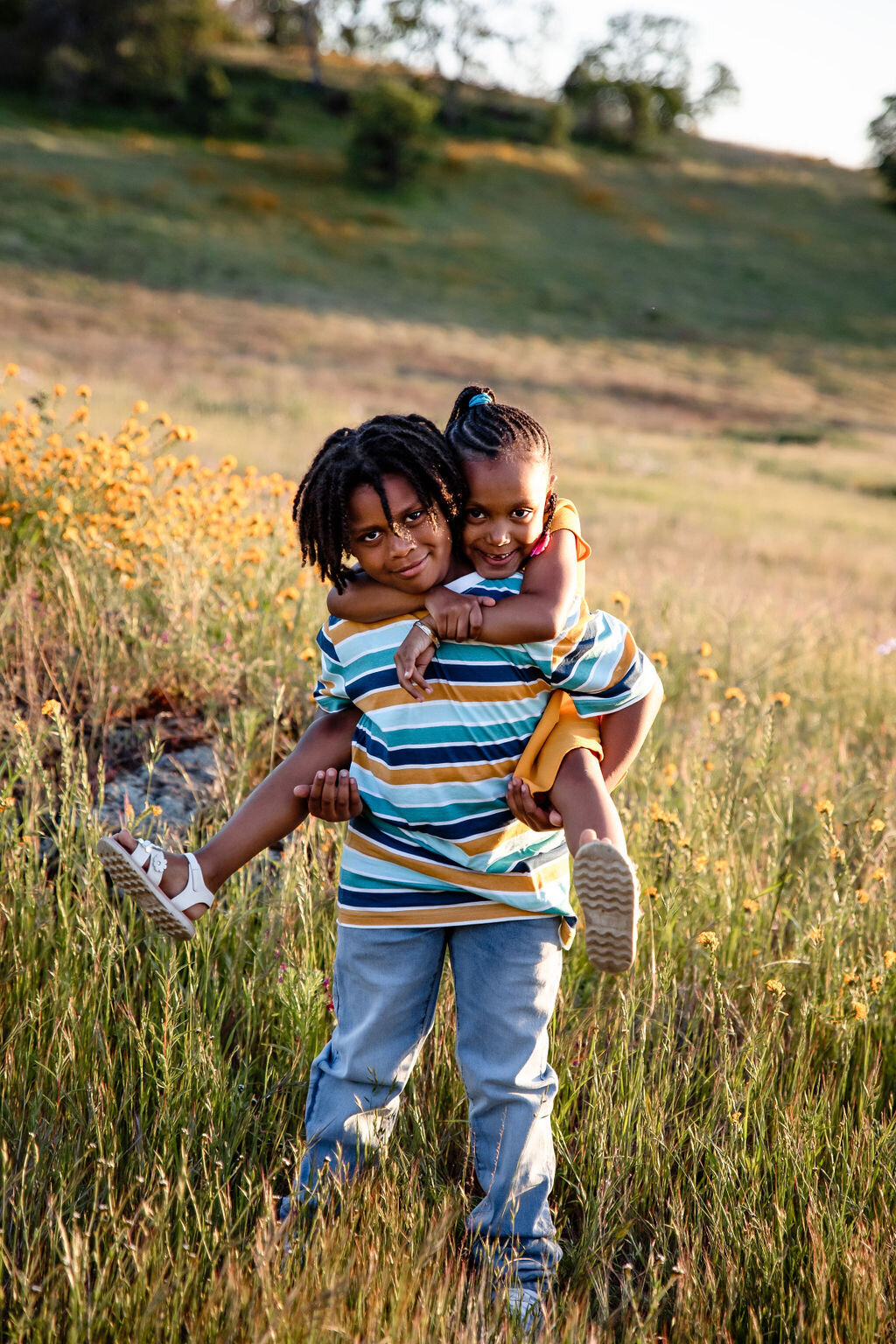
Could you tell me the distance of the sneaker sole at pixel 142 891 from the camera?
1.80 metres

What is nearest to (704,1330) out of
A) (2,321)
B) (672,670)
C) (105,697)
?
(105,697)

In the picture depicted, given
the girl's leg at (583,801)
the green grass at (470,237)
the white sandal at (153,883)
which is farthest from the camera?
the green grass at (470,237)

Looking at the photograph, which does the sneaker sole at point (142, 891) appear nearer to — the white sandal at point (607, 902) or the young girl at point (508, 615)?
the young girl at point (508, 615)

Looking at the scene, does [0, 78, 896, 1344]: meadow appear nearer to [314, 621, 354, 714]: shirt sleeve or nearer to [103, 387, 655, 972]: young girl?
[103, 387, 655, 972]: young girl

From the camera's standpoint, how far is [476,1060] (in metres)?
1.79

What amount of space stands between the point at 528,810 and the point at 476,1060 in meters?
0.48

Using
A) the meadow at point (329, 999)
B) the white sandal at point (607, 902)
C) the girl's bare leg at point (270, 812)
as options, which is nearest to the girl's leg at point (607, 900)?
the white sandal at point (607, 902)

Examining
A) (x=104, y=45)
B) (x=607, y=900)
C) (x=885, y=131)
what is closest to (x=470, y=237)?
(x=104, y=45)

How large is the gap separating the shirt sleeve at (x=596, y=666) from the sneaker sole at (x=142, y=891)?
0.83 metres

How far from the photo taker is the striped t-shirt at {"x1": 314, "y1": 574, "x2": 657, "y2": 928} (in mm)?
1796

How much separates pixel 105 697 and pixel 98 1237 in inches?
81.4

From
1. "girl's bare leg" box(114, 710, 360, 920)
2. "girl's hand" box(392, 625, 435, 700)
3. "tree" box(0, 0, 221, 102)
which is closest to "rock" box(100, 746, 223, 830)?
"girl's bare leg" box(114, 710, 360, 920)

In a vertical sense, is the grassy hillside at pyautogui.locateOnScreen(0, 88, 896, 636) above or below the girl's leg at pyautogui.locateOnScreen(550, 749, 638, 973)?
above

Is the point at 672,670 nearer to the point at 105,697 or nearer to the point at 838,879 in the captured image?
the point at 838,879
